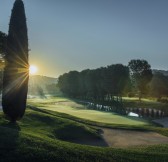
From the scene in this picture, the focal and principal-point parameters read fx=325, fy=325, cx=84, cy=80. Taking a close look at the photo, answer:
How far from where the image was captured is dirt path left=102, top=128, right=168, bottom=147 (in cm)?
3195

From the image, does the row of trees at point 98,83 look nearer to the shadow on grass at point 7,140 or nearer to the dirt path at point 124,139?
the dirt path at point 124,139

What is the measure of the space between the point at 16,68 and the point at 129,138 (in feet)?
46.4

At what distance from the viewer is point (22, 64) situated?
30.1 metres

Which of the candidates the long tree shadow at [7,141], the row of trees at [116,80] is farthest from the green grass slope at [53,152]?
the row of trees at [116,80]

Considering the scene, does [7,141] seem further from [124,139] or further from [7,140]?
[124,139]

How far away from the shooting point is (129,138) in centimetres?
3475

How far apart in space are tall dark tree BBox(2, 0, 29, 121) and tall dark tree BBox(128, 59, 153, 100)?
284ft

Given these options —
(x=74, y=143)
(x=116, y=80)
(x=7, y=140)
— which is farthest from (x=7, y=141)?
(x=116, y=80)

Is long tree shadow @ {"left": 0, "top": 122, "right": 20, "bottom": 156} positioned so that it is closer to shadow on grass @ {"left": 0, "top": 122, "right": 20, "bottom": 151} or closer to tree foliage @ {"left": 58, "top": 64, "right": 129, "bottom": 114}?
shadow on grass @ {"left": 0, "top": 122, "right": 20, "bottom": 151}

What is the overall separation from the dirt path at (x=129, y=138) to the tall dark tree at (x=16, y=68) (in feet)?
31.4

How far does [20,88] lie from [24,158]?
1409cm

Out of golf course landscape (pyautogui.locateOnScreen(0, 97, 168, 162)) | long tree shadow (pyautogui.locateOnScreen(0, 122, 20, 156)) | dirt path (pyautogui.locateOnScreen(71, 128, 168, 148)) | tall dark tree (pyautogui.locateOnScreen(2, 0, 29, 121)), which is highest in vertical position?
tall dark tree (pyautogui.locateOnScreen(2, 0, 29, 121))

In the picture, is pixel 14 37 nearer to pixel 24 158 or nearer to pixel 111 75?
pixel 24 158

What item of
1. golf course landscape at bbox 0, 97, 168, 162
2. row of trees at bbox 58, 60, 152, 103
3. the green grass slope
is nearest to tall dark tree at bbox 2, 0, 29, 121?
golf course landscape at bbox 0, 97, 168, 162
